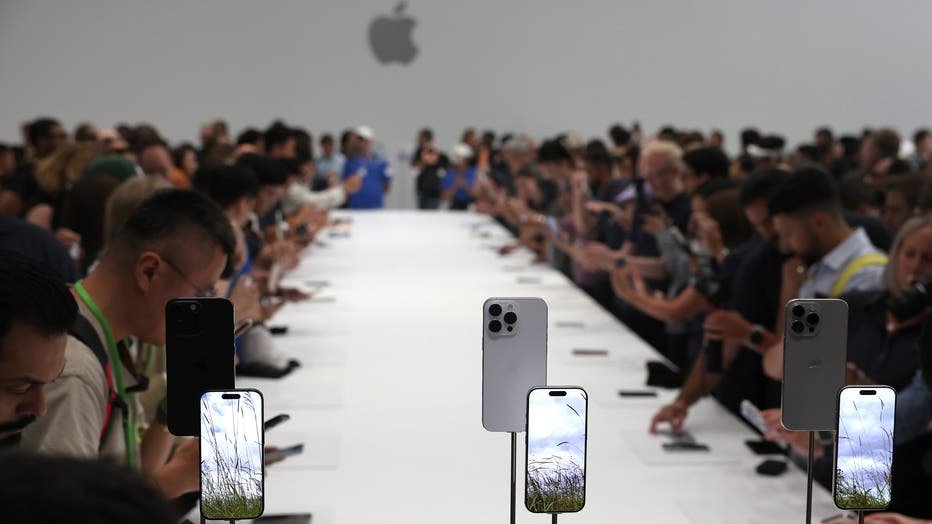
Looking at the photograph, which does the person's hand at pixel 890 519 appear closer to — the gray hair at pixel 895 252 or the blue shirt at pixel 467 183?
the gray hair at pixel 895 252

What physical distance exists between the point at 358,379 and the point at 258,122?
35.0 ft

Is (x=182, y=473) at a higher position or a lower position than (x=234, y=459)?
lower

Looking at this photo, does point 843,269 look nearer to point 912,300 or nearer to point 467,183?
point 912,300

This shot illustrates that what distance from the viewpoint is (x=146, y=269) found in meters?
1.73

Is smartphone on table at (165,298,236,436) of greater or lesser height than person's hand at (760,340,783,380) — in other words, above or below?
above

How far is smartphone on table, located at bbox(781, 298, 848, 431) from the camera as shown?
4.00 feet

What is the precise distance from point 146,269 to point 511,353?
759 mm

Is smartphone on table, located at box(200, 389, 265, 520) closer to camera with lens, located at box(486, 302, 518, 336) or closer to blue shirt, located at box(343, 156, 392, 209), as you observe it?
camera with lens, located at box(486, 302, 518, 336)

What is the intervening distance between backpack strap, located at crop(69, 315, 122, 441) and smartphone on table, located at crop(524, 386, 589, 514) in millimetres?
773

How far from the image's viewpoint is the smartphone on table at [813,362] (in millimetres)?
1220

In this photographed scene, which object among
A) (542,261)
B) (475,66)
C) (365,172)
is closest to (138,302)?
(542,261)

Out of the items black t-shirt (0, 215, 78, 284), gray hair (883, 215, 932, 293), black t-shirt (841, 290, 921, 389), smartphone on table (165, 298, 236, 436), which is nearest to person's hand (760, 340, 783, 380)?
black t-shirt (841, 290, 921, 389)

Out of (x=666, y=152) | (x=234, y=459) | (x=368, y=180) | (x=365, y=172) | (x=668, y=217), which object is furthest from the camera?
(x=368, y=180)

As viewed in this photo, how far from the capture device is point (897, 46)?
1367 cm
